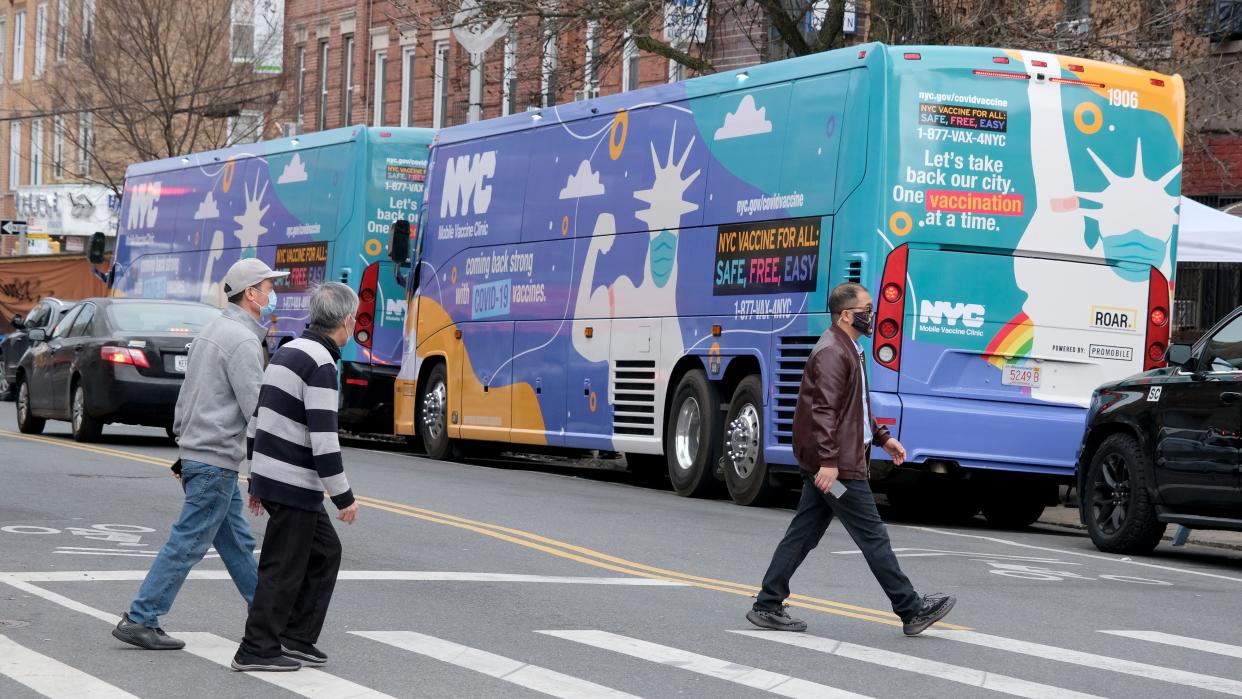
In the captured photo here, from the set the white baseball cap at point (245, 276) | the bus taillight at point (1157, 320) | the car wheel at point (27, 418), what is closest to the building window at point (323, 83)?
the car wheel at point (27, 418)

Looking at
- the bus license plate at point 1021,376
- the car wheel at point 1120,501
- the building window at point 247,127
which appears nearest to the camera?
the car wheel at point 1120,501

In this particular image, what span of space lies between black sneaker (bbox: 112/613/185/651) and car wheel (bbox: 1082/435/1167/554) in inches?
301

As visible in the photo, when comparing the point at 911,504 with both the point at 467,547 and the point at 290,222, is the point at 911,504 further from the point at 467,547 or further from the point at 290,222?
the point at 290,222

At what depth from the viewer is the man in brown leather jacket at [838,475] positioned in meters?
9.29

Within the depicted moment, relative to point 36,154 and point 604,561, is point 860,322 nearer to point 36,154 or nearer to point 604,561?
point 604,561

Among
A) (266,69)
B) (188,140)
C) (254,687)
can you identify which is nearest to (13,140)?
(188,140)

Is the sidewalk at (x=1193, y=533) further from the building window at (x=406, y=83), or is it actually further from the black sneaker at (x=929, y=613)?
the building window at (x=406, y=83)

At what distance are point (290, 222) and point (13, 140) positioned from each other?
142 feet

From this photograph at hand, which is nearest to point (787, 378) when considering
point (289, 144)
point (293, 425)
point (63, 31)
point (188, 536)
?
point (188, 536)

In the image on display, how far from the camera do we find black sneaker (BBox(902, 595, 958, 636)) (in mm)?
9195

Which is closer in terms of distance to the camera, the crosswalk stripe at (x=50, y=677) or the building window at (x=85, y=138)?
the crosswalk stripe at (x=50, y=677)

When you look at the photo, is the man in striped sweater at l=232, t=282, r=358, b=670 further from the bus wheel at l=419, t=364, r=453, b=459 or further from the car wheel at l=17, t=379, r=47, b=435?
the car wheel at l=17, t=379, r=47, b=435

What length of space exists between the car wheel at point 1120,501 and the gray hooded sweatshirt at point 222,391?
7.44 m

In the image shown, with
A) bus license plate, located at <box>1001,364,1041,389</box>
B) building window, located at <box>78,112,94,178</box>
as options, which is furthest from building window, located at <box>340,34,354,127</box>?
bus license plate, located at <box>1001,364,1041,389</box>
